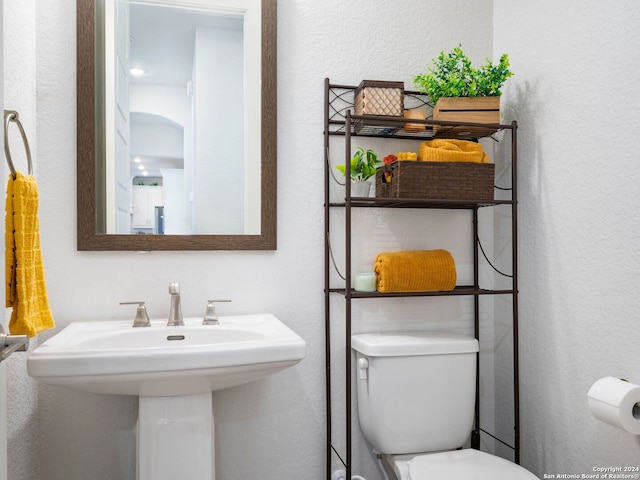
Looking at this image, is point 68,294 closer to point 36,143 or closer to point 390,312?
point 36,143

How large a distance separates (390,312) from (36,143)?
1.36 metres

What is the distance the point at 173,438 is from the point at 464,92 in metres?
1.45

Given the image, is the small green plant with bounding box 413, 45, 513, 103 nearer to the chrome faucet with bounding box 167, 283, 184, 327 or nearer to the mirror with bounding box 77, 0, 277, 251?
the mirror with bounding box 77, 0, 277, 251

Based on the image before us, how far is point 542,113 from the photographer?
167 cm

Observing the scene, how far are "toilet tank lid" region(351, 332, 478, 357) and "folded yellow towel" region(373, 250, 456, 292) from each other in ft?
0.59

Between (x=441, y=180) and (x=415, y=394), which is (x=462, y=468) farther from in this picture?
(x=441, y=180)

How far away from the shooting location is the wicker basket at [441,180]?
160 cm

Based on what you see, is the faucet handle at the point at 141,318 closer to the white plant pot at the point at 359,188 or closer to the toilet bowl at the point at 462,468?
the white plant pot at the point at 359,188

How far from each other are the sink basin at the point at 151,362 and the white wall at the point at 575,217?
89cm

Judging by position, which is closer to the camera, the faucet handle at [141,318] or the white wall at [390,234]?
the white wall at [390,234]

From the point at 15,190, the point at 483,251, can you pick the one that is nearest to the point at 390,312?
the point at 483,251

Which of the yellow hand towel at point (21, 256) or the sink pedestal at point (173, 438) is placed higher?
the yellow hand towel at point (21, 256)

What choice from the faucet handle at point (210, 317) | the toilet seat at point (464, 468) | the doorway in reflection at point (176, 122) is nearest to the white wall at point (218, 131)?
the doorway in reflection at point (176, 122)

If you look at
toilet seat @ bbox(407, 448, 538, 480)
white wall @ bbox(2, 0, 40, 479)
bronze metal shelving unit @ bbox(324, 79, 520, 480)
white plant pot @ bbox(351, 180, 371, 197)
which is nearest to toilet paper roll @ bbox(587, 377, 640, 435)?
toilet seat @ bbox(407, 448, 538, 480)
